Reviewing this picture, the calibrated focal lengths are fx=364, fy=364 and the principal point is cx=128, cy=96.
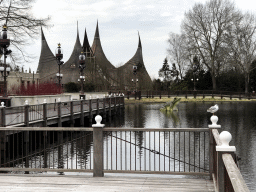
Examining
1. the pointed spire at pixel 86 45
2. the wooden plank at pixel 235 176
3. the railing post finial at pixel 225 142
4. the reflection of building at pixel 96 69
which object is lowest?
the wooden plank at pixel 235 176

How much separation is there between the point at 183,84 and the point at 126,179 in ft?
219

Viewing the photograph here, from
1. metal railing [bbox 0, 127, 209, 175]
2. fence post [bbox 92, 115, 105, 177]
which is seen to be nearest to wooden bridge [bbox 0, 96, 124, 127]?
metal railing [bbox 0, 127, 209, 175]

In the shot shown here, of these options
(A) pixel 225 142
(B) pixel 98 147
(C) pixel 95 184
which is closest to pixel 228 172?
(A) pixel 225 142

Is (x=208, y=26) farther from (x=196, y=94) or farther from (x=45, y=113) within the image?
(x=45, y=113)

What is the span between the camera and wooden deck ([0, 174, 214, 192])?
6570 mm

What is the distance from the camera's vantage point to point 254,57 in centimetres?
6475

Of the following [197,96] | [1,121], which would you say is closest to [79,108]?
[1,121]

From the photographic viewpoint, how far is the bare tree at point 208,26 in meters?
64.0

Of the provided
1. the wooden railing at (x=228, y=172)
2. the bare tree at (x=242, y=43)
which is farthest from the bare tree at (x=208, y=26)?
the wooden railing at (x=228, y=172)

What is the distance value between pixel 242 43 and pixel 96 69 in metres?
27.0

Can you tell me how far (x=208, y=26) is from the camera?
65.1 meters

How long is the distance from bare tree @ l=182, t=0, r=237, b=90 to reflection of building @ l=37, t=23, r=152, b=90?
13094mm

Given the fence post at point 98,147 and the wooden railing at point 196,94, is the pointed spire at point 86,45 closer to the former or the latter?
the wooden railing at point 196,94

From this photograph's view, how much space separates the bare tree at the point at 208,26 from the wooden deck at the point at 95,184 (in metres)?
59.1
